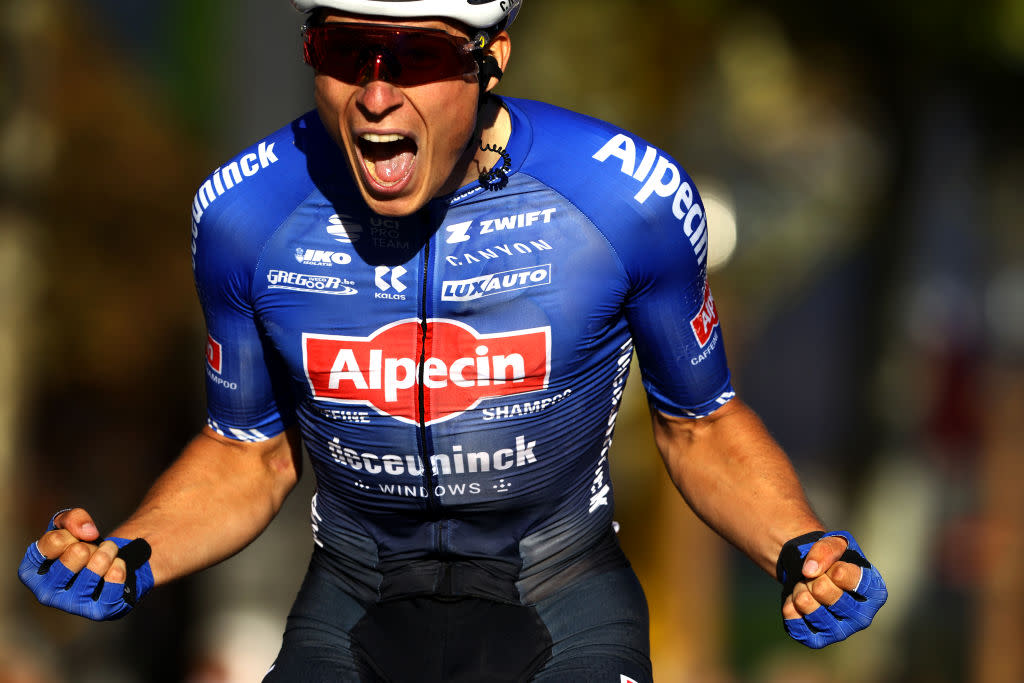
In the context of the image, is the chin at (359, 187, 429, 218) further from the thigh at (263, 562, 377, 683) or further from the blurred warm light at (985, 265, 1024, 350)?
the blurred warm light at (985, 265, 1024, 350)

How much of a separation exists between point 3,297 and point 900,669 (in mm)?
7539

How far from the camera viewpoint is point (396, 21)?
3.24 meters

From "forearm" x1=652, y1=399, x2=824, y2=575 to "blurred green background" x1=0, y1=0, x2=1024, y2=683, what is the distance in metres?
6.17

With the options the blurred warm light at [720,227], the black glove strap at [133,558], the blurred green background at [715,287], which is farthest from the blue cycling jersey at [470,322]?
the blurred warm light at [720,227]

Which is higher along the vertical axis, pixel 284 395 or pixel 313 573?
pixel 284 395

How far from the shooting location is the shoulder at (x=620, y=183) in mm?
3445

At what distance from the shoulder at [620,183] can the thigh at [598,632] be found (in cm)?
89

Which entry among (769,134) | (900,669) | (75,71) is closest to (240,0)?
(75,71)

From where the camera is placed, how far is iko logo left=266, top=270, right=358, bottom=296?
351 centimetres

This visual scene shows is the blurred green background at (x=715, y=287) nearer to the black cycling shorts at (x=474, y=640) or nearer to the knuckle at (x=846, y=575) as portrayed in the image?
the black cycling shorts at (x=474, y=640)

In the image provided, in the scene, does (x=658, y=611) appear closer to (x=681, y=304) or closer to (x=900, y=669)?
(x=900, y=669)

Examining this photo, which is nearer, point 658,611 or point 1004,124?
point 658,611

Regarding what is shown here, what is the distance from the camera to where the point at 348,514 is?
374cm

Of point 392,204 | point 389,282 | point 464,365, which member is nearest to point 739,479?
point 464,365
